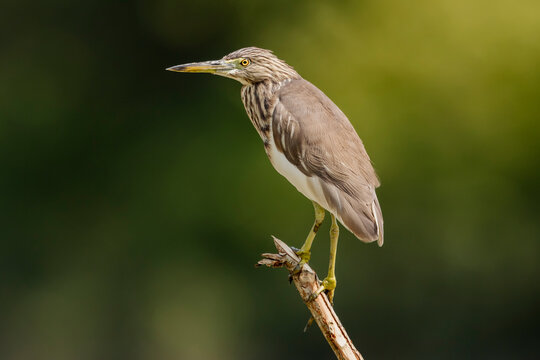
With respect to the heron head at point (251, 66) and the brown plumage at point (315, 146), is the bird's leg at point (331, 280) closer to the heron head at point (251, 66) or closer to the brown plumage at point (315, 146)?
the brown plumage at point (315, 146)

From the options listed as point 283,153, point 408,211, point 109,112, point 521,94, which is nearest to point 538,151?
point 521,94

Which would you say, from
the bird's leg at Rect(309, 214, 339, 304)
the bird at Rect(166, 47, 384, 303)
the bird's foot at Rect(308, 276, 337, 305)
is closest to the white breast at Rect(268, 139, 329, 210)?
the bird at Rect(166, 47, 384, 303)

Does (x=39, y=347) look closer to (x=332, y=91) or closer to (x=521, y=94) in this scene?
(x=332, y=91)

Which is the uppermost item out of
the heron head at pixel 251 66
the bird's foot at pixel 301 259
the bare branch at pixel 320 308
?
the heron head at pixel 251 66

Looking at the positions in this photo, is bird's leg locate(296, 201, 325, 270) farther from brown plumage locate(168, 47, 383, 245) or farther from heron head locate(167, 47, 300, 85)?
heron head locate(167, 47, 300, 85)

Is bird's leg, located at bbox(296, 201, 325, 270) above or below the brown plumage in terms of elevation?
below

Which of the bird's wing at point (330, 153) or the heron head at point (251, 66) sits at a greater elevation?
the heron head at point (251, 66)

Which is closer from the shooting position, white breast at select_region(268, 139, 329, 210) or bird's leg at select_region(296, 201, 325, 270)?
white breast at select_region(268, 139, 329, 210)

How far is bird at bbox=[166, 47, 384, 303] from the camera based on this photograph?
246 cm

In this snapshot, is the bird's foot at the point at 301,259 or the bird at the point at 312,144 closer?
the bird at the point at 312,144

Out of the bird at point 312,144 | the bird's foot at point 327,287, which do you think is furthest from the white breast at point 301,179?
the bird's foot at point 327,287

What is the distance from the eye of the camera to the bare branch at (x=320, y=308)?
251 cm

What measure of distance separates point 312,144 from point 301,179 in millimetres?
116

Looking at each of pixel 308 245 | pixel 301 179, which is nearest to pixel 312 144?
pixel 301 179
